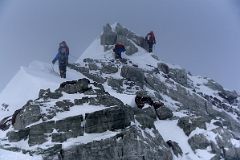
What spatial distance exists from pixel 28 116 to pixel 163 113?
17.4 m

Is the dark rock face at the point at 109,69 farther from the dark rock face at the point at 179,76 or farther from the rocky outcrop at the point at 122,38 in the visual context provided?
the dark rock face at the point at 179,76

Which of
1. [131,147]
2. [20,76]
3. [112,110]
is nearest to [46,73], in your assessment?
[20,76]

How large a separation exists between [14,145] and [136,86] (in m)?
24.9

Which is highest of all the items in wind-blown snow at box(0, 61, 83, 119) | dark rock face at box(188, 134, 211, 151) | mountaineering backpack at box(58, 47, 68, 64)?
mountaineering backpack at box(58, 47, 68, 64)

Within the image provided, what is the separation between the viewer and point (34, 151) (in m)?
42.2

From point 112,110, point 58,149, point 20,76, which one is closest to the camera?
point 58,149

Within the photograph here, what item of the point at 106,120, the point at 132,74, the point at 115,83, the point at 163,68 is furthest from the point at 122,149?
the point at 163,68

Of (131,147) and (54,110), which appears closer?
(131,147)

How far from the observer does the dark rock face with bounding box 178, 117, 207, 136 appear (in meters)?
53.7

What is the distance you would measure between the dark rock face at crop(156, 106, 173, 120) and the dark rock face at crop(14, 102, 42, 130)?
626 inches

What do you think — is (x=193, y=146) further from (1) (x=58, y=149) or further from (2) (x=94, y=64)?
(2) (x=94, y=64)

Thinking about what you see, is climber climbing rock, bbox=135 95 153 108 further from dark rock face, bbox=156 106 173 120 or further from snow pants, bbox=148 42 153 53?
snow pants, bbox=148 42 153 53

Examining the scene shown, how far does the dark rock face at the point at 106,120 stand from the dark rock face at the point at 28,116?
5328mm

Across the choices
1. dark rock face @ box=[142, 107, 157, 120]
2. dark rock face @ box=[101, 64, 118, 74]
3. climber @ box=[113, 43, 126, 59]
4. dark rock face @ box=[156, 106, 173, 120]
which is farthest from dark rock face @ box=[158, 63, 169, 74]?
dark rock face @ box=[142, 107, 157, 120]
